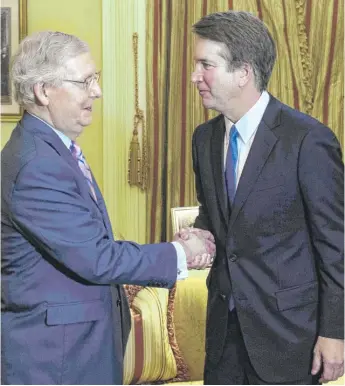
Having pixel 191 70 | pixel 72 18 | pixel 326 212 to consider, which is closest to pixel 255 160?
pixel 326 212

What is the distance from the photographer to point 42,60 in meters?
1.66

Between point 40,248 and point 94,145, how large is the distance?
2.56 meters

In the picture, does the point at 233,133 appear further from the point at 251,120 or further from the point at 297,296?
the point at 297,296

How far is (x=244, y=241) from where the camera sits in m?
1.73

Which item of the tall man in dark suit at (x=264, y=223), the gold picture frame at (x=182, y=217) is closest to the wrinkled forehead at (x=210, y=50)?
the tall man in dark suit at (x=264, y=223)

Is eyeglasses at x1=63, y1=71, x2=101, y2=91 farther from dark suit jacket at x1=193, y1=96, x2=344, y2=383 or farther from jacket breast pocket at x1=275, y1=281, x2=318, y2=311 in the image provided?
jacket breast pocket at x1=275, y1=281, x2=318, y2=311

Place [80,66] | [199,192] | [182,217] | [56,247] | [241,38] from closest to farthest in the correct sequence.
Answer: [56,247]
[80,66]
[241,38]
[199,192]
[182,217]

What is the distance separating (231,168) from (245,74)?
24cm

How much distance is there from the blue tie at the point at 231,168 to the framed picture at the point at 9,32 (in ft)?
8.20

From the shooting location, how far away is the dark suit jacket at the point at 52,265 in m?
1.58

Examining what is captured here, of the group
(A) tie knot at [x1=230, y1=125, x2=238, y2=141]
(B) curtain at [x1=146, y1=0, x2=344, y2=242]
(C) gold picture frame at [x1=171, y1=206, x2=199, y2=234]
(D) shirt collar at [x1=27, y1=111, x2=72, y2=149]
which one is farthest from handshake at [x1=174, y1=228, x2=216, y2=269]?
(B) curtain at [x1=146, y1=0, x2=344, y2=242]

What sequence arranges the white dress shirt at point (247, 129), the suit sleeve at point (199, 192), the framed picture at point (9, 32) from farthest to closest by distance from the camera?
the framed picture at point (9, 32) < the suit sleeve at point (199, 192) < the white dress shirt at point (247, 129)

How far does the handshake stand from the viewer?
6.00 ft

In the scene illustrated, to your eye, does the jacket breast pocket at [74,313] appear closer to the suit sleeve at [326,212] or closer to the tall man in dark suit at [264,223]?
the tall man in dark suit at [264,223]
